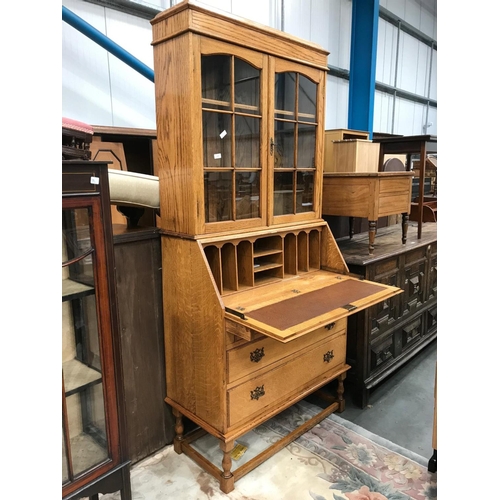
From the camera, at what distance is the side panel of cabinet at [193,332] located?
163cm

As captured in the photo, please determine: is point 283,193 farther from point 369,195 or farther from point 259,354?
point 259,354

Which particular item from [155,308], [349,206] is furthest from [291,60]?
[155,308]

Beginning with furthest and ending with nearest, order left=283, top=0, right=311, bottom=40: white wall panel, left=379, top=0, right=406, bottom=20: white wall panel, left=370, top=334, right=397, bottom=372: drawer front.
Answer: left=379, top=0, right=406, bottom=20: white wall panel, left=283, top=0, right=311, bottom=40: white wall panel, left=370, top=334, right=397, bottom=372: drawer front

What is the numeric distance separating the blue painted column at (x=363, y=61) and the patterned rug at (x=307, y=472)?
289 cm

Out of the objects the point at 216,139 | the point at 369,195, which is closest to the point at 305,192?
the point at 369,195

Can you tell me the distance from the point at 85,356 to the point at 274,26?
9.13ft

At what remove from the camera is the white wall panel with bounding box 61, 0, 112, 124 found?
6.71 feet

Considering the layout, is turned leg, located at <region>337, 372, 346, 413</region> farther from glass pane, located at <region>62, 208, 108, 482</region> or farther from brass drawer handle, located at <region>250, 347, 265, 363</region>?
glass pane, located at <region>62, 208, 108, 482</region>

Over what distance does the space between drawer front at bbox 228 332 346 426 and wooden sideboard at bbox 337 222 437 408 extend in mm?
174

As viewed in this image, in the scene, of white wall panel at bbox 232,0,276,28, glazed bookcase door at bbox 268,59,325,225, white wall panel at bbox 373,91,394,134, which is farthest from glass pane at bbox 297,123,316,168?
white wall panel at bbox 373,91,394,134

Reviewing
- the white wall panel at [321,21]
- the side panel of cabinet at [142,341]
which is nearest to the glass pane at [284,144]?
the side panel of cabinet at [142,341]

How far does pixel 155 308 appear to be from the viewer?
1868mm

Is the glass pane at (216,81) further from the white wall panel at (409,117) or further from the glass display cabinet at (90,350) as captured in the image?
the white wall panel at (409,117)
